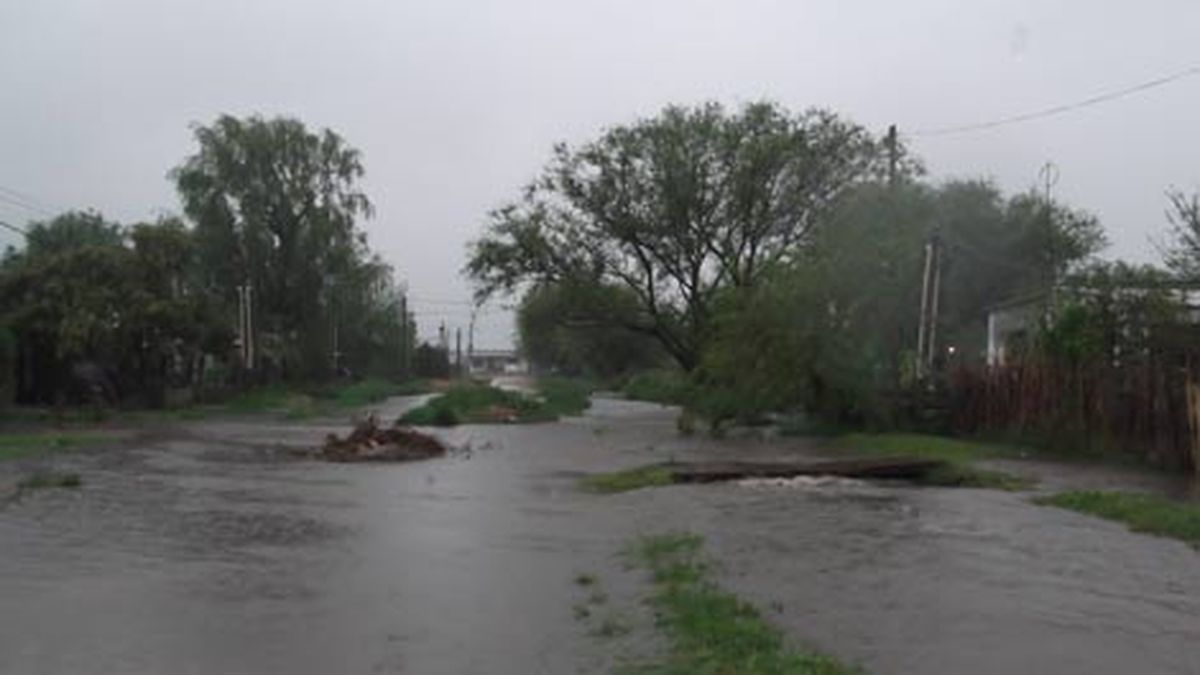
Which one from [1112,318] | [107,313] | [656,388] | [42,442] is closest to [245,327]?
[107,313]

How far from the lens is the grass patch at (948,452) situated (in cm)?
2372

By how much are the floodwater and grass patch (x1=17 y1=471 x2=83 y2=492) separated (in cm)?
34

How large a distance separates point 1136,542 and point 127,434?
2863 cm

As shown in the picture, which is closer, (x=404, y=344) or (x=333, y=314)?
(x=333, y=314)

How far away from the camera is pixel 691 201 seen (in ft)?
196

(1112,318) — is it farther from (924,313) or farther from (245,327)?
(245,327)

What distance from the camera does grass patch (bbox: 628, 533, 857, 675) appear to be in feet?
29.2

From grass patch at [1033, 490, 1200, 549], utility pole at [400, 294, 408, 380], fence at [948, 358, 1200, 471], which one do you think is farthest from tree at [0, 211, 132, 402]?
utility pole at [400, 294, 408, 380]

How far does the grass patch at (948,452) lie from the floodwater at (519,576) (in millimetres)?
1317

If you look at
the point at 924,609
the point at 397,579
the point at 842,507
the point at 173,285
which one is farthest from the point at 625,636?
the point at 173,285

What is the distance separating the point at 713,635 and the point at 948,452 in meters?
20.2

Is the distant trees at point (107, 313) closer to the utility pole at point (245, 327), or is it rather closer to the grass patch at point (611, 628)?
the utility pole at point (245, 327)

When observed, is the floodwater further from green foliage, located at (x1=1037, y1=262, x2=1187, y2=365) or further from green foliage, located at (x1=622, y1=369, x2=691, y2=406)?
green foliage, located at (x1=622, y1=369, x2=691, y2=406)

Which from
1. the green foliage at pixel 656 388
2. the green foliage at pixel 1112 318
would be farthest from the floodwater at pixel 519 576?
the green foliage at pixel 656 388
